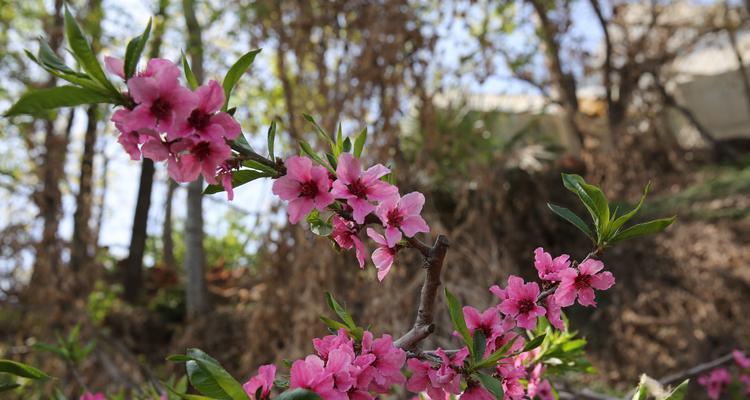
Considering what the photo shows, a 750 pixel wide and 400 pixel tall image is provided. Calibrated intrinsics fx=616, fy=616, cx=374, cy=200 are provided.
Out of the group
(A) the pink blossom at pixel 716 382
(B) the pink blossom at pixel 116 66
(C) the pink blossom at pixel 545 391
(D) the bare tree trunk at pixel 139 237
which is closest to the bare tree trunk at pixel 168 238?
(D) the bare tree trunk at pixel 139 237

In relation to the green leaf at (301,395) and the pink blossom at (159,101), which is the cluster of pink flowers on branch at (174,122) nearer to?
the pink blossom at (159,101)

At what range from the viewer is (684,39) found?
722cm

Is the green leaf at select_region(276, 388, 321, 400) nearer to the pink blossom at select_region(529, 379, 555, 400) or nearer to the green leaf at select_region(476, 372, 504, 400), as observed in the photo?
the green leaf at select_region(476, 372, 504, 400)

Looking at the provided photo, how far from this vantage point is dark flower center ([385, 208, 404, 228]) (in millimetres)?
843

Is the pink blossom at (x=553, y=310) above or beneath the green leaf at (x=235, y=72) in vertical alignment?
beneath

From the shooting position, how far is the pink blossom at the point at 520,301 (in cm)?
89

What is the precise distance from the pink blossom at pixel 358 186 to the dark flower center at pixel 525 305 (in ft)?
0.85

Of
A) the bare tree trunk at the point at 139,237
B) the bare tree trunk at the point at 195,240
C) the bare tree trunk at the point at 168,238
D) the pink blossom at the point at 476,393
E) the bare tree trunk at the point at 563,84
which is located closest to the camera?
the pink blossom at the point at 476,393

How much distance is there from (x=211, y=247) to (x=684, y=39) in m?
5.94

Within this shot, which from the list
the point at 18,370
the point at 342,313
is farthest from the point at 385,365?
the point at 18,370

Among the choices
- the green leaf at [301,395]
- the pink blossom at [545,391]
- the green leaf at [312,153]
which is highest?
the green leaf at [312,153]

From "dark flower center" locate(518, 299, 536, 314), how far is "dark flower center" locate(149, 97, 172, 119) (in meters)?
0.55

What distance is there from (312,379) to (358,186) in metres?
0.25

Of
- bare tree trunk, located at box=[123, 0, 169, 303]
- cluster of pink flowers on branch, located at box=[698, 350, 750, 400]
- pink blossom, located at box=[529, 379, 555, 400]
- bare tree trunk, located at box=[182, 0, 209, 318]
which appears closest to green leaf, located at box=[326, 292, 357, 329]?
pink blossom, located at box=[529, 379, 555, 400]
